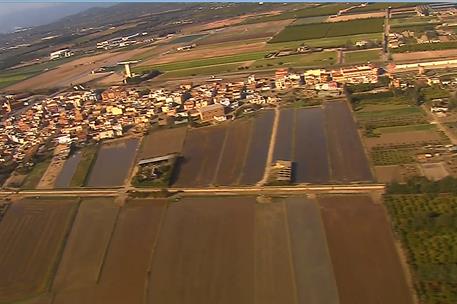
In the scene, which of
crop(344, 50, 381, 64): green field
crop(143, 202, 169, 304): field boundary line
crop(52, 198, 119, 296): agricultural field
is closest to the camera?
crop(143, 202, 169, 304): field boundary line

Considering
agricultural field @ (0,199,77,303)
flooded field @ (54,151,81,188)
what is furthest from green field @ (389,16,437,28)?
agricultural field @ (0,199,77,303)

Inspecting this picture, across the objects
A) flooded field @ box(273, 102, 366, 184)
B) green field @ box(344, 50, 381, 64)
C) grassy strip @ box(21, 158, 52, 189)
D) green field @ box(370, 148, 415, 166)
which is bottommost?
green field @ box(370, 148, 415, 166)

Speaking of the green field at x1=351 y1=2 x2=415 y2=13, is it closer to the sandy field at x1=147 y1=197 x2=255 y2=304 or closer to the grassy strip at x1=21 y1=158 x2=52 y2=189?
the grassy strip at x1=21 y1=158 x2=52 y2=189

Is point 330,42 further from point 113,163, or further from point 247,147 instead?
point 113,163

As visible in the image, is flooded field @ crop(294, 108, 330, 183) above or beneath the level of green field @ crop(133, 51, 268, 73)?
beneath

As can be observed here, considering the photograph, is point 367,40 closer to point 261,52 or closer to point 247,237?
point 261,52

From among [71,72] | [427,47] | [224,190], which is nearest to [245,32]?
[71,72]

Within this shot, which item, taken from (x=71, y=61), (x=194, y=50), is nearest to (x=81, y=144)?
(x=194, y=50)
